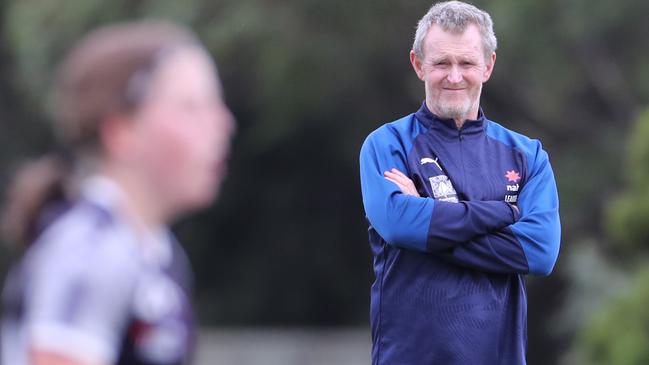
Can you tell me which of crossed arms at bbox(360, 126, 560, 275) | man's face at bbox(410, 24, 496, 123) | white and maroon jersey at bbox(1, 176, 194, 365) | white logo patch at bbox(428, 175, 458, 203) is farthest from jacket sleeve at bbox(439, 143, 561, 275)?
white and maroon jersey at bbox(1, 176, 194, 365)

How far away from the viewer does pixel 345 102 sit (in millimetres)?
19938

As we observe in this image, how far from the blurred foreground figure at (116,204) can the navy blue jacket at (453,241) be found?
2.24 m

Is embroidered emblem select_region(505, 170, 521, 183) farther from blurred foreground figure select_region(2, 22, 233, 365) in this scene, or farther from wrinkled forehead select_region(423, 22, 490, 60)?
blurred foreground figure select_region(2, 22, 233, 365)

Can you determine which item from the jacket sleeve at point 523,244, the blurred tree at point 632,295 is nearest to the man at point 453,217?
the jacket sleeve at point 523,244

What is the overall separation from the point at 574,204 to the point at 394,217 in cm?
1203

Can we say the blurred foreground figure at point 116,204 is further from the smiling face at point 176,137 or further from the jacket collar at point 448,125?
the jacket collar at point 448,125

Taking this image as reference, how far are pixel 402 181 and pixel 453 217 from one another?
258mm

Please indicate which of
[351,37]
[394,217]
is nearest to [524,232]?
[394,217]

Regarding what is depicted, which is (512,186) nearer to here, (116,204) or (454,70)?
(454,70)

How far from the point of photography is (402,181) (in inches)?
201

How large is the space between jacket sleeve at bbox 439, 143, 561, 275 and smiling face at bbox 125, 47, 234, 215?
2.33 metres

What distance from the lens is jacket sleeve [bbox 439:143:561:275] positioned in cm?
497

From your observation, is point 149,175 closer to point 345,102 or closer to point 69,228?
point 69,228

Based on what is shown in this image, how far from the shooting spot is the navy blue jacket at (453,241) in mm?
4973
